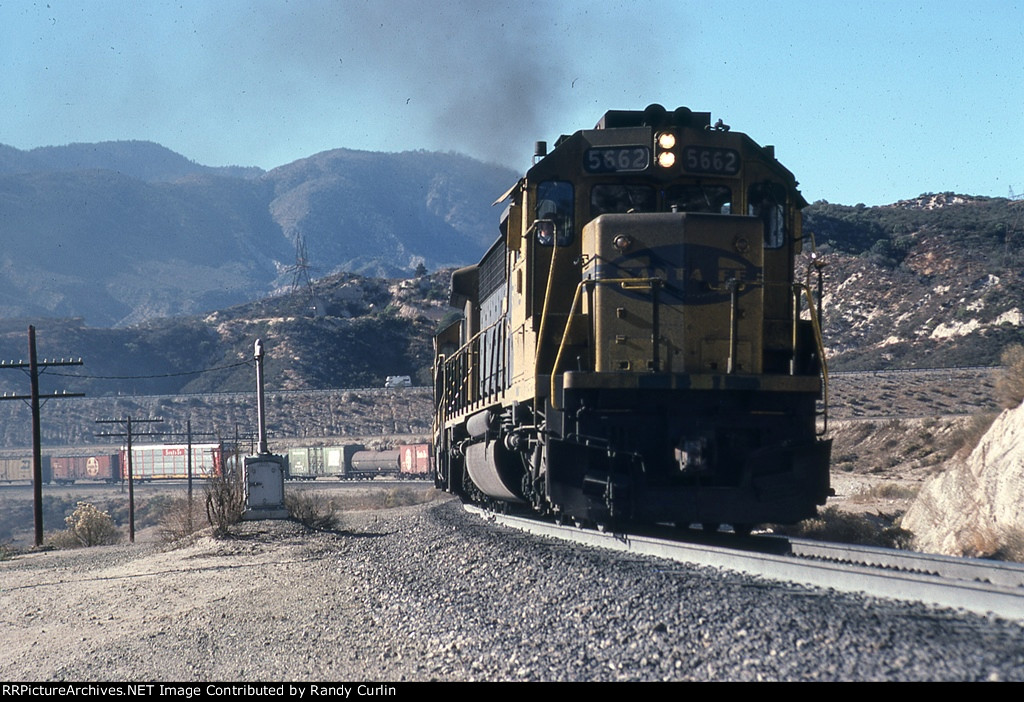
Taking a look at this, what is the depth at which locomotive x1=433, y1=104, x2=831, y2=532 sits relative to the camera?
9992mm

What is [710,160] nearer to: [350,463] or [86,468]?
[350,463]

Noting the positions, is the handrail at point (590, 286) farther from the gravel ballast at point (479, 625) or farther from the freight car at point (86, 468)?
the freight car at point (86, 468)

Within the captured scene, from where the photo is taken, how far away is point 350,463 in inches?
2429

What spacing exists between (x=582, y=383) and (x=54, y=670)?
5.03 meters

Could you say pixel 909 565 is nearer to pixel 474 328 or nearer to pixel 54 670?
pixel 54 670

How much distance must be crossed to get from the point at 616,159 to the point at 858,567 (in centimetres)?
527

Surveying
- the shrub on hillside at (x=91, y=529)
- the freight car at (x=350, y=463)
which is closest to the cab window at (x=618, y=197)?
the shrub on hillside at (x=91, y=529)

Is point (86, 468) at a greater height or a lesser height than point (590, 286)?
lesser

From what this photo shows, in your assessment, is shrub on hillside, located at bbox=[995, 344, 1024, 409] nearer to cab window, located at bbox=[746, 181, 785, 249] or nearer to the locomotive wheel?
cab window, located at bbox=[746, 181, 785, 249]

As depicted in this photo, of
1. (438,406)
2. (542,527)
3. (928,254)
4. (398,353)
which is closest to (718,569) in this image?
(542,527)

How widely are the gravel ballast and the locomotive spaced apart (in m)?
1.16

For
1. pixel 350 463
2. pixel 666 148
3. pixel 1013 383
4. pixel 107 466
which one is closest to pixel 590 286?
pixel 666 148

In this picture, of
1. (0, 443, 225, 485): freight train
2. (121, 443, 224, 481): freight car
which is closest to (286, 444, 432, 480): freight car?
(121, 443, 224, 481): freight car

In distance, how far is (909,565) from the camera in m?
8.27
